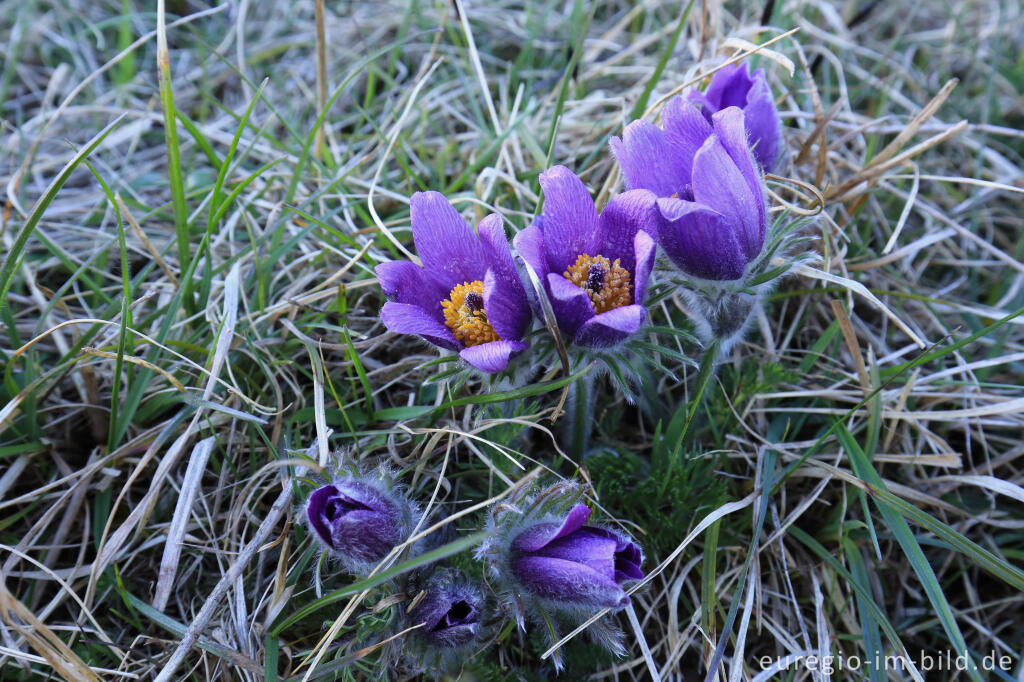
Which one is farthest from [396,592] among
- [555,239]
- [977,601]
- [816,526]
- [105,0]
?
[105,0]

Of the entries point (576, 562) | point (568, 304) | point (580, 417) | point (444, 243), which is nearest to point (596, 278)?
point (568, 304)

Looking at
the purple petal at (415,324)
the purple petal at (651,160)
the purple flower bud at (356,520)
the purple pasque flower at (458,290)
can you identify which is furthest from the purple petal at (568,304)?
the purple flower bud at (356,520)

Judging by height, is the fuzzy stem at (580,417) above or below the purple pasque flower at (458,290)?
below

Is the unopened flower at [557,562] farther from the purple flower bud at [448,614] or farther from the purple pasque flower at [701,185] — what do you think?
the purple pasque flower at [701,185]

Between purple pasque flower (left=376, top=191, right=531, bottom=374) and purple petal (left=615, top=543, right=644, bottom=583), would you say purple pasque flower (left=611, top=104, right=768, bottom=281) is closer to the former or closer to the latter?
purple pasque flower (left=376, top=191, right=531, bottom=374)

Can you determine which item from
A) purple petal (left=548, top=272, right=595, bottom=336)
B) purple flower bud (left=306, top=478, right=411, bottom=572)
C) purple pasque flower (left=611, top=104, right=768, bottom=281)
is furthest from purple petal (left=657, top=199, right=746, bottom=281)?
purple flower bud (left=306, top=478, right=411, bottom=572)

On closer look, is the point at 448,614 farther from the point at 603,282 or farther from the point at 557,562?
the point at 603,282

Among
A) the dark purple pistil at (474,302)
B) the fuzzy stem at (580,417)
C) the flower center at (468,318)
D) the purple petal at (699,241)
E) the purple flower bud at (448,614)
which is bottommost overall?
the purple flower bud at (448,614)
